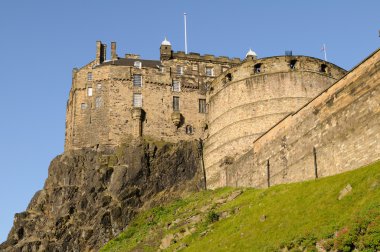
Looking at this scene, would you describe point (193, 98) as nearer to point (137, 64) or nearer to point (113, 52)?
point (137, 64)

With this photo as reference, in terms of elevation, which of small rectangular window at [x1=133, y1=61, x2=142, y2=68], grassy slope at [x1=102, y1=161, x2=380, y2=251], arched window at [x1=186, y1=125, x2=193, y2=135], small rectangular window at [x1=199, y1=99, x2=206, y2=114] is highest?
small rectangular window at [x1=133, y1=61, x2=142, y2=68]

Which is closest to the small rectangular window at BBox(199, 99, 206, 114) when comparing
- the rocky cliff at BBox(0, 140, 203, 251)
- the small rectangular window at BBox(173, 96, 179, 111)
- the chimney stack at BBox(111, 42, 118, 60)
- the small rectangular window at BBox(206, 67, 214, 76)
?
the small rectangular window at BBox(173, 96, 179, 111)

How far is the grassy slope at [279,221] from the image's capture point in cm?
2520

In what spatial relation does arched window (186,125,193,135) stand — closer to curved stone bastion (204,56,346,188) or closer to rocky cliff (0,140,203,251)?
rocky cliff (0,140,203,251)

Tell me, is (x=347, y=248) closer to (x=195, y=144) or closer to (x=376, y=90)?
(x=376, y=90)

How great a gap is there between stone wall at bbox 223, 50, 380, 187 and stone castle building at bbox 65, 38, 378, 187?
687 cm

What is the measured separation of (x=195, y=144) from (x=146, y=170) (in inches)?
225

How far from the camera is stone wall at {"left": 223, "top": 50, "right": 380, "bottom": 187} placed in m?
32.2

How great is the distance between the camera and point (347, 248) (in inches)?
947

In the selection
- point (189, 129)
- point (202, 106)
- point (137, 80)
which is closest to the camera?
point (189, 129)

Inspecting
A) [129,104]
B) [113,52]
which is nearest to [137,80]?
[129,104]

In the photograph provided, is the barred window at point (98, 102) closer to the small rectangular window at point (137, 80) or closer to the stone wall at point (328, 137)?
the small rectangular window at point (137, 80)

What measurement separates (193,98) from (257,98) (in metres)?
8.42

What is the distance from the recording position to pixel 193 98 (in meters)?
58.4
